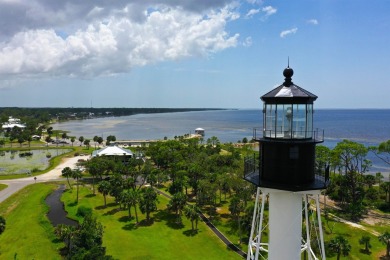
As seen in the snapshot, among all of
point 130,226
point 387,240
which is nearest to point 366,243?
point 387,240

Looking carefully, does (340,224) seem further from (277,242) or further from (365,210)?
(277,242)

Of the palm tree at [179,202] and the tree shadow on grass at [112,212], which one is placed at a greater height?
the palm tree at [179,202]

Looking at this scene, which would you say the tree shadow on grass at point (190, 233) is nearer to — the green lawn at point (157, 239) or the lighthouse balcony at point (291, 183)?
the green lawn at point (157, 239)

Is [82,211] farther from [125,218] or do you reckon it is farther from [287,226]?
[287,226]

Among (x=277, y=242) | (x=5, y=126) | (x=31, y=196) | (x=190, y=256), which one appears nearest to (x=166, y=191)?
(x=31, y=196)

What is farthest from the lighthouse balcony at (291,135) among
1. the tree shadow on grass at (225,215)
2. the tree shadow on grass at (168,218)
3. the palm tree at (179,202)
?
the tree shadow on grass at (225,215)
